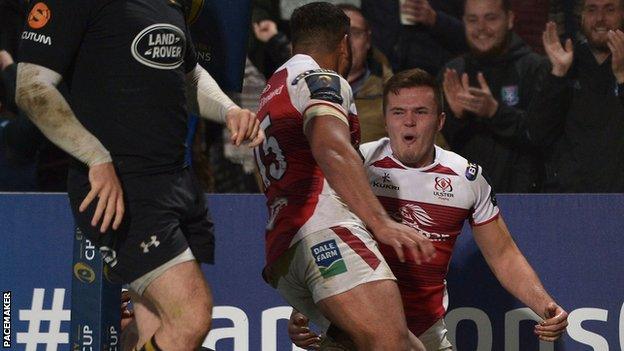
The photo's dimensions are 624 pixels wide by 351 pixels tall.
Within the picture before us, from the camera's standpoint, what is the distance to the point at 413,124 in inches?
210

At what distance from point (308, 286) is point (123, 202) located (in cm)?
95

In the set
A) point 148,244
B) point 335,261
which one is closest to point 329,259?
point 335,261

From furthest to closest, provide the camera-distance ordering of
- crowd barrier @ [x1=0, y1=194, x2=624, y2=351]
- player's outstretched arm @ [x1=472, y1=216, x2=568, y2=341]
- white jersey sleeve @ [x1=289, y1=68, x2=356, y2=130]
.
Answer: crowd barrier @ [x1=0, y1=194, x2=624, y2=351] → player's outstretched arm @ [x1=472, y1=216, x2=568, y2=341] → white jersey sleeve @ [x1=289, y1=68, x2=356, y2=130]

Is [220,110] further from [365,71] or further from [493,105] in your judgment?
[493,105]

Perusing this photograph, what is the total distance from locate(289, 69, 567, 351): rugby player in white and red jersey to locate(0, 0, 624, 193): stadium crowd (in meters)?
1.39

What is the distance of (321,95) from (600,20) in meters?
3.15

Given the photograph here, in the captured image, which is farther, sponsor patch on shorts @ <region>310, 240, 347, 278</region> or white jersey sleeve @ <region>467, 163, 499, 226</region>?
white jersey sleeve @ <region>467, 163, 499, 226</region>

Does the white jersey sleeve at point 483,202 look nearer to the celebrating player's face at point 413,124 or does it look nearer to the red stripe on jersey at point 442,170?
the red stripe on jersey at point 442,170

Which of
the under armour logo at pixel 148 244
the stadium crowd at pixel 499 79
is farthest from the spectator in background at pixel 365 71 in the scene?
the under armour logo at pixel 148 244

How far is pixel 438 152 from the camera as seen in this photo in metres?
5.48

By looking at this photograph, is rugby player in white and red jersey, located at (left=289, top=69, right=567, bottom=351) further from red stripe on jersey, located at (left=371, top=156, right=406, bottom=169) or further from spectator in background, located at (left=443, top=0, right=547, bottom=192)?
spectator in background, located at (left=443, top=0, right=547, bottom=192)

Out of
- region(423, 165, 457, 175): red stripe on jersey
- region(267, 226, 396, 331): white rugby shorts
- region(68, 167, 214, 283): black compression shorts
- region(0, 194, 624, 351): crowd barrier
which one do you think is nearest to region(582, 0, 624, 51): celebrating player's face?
region(0, 194, 624, 351): crowd barrier

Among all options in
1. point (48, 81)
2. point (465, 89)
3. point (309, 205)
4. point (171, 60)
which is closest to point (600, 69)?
point (465, 89)

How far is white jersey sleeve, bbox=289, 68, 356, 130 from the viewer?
429cm
